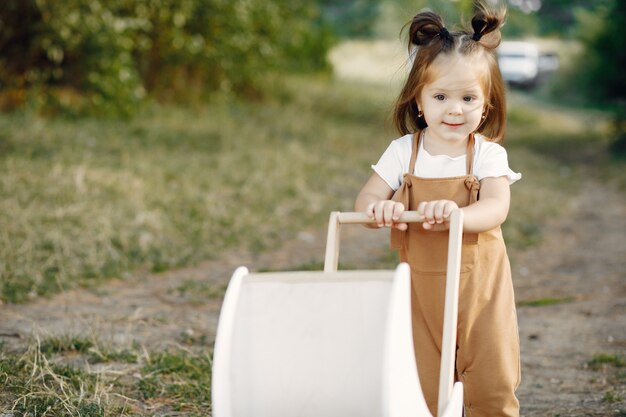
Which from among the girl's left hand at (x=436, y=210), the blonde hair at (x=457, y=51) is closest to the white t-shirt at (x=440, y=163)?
the blonde hair at (x=457, y=51)

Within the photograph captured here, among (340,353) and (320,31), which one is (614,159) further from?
(340,353)

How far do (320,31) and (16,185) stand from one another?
12720mm

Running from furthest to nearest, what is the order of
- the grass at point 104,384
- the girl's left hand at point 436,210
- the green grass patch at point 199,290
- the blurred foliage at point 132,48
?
the blurred foliage at point 132,48, the green grass patch at point 199,290, the grass at point 104,384, the girl's left hand at point 436,210

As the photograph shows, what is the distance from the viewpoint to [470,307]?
2756 millimetres

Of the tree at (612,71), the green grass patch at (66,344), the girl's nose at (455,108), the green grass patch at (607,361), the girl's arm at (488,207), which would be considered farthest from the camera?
the tree at (612,71)

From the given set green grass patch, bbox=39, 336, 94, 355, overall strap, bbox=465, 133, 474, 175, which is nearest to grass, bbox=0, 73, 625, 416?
green grass patch, bbox=39, 336, 94, 355

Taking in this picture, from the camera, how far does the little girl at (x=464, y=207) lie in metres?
2.77

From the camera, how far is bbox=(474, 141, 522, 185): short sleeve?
2.81 meters

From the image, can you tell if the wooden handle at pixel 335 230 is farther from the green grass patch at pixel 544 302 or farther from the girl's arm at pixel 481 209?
the green grass patch at pixel 544 302

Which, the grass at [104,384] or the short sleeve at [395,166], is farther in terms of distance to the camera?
the grass at [104,384]

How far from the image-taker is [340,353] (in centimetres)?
231

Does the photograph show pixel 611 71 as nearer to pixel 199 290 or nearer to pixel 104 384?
pixel 199 290

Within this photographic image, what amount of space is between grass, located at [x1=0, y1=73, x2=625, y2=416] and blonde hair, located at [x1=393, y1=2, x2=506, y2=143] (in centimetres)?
34

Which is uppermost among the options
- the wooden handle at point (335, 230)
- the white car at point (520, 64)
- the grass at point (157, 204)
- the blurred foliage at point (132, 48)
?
the white car at point (520, 64)
